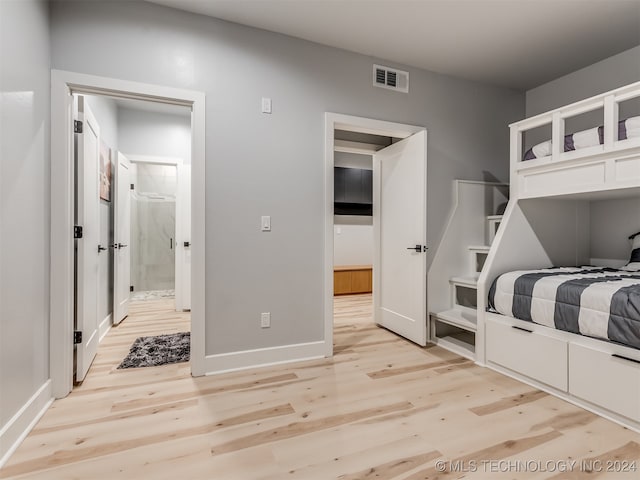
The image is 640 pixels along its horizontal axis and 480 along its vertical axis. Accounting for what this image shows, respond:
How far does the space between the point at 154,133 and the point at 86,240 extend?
249cm

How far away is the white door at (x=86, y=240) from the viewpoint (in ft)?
7.39

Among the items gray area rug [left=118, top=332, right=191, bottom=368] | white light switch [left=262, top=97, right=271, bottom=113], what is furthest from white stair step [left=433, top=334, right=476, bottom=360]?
white light switch [left=262, top=97, right=271, bottom=113]

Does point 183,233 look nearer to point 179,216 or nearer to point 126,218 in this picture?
point 179,216

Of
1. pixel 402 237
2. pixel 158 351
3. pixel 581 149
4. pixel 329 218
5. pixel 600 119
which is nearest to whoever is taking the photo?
Result: pixel 581 149

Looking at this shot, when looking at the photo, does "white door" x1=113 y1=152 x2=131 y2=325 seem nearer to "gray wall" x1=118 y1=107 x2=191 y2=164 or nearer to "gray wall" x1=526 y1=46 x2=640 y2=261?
"gray wall" x1=118 y1=107 x2=191 y2=164

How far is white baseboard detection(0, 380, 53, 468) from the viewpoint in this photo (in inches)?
58.9

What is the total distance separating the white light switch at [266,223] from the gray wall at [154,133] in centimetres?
251

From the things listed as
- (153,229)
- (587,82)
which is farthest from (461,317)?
(153,229)

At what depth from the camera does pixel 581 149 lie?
7.47ft

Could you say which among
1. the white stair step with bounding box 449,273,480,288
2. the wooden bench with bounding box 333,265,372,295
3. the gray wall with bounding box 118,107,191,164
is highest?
the gray wall with bounding box 118,107,191,164

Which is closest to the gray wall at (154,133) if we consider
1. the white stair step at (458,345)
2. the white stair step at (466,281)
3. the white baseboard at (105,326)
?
the white baseboard at (105,326)

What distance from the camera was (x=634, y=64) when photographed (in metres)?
2.89

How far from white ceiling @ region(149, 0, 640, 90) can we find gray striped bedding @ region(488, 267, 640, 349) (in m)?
1.90

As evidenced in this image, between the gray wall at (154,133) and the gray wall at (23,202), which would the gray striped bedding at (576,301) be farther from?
the gray wall at (154,133)
